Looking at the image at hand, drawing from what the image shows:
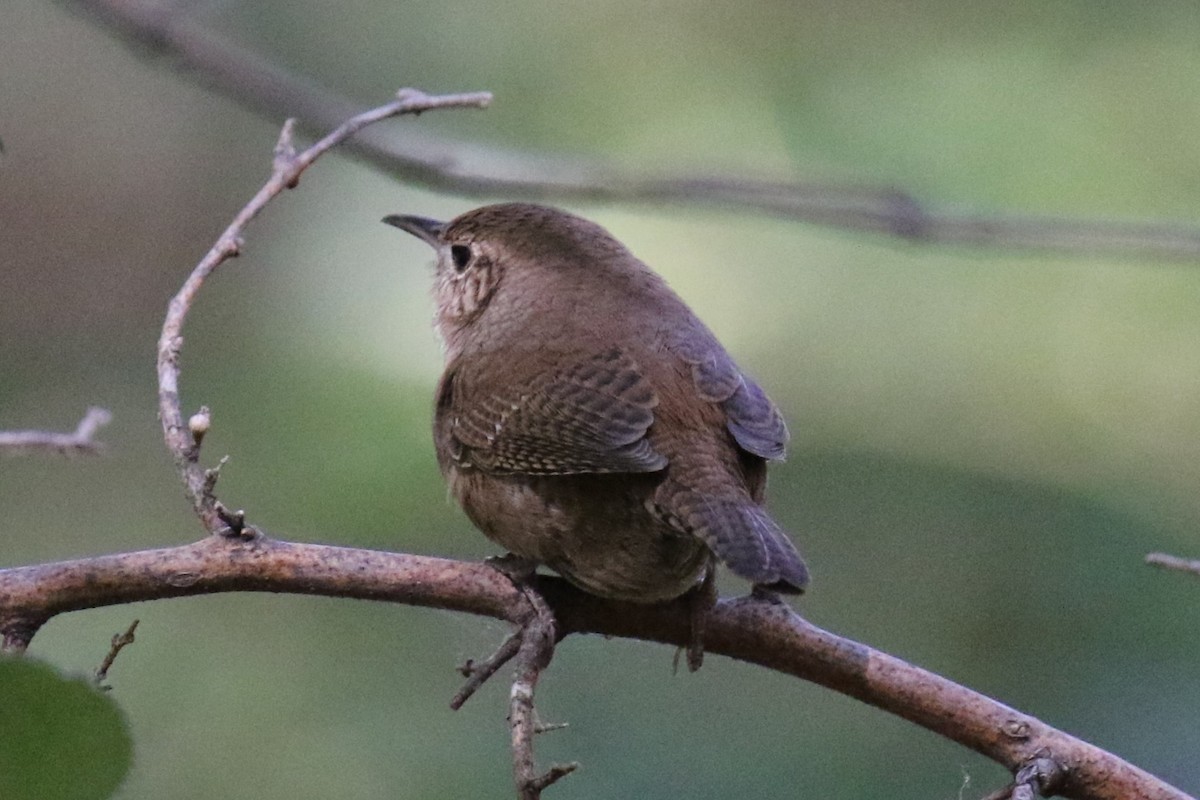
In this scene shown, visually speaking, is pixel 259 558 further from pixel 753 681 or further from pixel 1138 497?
pixel 1138 497

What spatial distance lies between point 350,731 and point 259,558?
2.14 meters

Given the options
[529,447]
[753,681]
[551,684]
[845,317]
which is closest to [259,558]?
[529,447]

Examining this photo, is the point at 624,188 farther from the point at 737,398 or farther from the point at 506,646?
the point at 506,646

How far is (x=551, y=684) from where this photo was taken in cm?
427

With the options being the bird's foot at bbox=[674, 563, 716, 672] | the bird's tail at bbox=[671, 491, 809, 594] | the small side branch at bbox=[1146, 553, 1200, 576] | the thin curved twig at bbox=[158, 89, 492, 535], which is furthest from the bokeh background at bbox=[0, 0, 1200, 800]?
the small side branch at bbox=[1146, 553, 1200, 576]

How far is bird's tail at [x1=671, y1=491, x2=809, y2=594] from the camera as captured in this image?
95.3 inches

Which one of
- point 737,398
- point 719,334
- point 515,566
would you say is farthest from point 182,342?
point 719,334

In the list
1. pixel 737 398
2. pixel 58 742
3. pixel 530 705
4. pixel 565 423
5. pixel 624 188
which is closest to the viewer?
pixel 58 742

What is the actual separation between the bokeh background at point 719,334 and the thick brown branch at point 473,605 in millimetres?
1234

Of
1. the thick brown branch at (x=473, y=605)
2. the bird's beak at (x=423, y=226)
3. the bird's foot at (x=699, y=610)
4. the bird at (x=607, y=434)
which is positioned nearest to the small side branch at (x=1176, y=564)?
the thick brown branch at (x=473, y=605)

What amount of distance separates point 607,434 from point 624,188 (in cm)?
119

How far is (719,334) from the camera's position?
21.6 feet

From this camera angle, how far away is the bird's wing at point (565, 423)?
2834 millimetres

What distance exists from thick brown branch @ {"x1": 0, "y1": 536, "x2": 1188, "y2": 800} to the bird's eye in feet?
4.88
